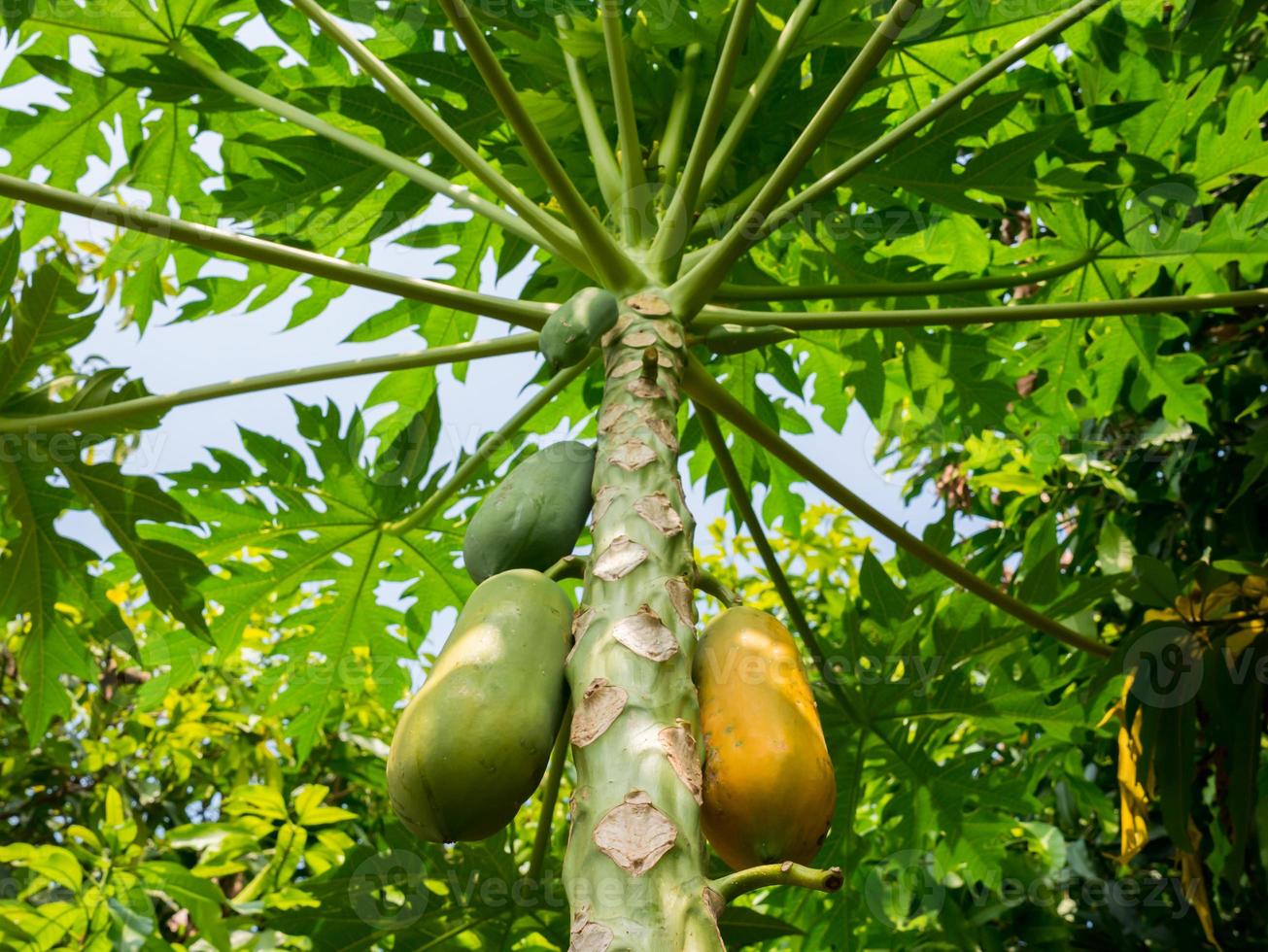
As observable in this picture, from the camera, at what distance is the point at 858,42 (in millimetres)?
2146

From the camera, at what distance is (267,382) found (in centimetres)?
201

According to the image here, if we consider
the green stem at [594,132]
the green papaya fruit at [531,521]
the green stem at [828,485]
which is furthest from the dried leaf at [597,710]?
the green stem at [594,132]

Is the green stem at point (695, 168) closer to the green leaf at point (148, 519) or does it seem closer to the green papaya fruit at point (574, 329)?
the green papaya fruit at point (574, 329)

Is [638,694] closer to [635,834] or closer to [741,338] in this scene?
[635,834]

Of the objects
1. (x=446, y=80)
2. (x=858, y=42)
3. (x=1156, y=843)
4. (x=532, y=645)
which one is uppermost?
(x=446, y=80)

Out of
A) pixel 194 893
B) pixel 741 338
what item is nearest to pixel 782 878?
pixel 741 338

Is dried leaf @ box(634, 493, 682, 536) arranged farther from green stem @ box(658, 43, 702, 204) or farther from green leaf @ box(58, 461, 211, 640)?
green leaf @ box(58, 461, 211, 640)

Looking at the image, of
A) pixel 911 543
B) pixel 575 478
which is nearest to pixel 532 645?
pixel 575 478

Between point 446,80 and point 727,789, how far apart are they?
1.57m

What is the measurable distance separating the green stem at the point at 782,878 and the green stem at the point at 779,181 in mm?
998

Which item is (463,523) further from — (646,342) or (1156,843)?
(1156,843)

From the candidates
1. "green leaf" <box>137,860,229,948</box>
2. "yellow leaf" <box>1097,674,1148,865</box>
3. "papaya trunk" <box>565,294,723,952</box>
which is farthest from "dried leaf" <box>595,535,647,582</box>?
"green leaf" <box>137,860,229,948</box>

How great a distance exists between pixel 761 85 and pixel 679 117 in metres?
0.29

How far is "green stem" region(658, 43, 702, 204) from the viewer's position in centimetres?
231
